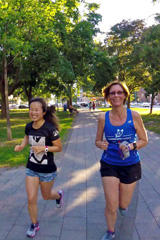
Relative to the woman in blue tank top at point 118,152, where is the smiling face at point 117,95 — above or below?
above

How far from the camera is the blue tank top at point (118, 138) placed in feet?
8.90

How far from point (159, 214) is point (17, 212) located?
2087mm

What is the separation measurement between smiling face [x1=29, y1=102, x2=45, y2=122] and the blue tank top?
0.80 metres

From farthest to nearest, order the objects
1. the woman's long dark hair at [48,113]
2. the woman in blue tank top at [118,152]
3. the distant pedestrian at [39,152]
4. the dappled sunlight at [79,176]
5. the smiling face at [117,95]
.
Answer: the dappled sunlight at [79,176], the woman's long dark hair at [48,113], the distant pedestrian at [39,152], the smiling face at [117,95], the woman in blue tank top at [118,152]

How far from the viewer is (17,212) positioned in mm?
3717

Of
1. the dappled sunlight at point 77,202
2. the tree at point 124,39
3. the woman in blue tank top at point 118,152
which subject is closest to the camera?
the woman in blue tank top at point 118,152

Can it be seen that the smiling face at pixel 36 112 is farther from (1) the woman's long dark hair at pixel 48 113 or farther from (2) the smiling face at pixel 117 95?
(2) the smiling face at pixel 117 95

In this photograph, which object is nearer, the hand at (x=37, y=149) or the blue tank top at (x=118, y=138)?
the blue tank top at (x=118, y=138)

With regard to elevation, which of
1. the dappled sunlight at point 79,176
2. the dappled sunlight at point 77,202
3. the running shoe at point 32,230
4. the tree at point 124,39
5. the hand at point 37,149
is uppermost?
the tree at point 124,39

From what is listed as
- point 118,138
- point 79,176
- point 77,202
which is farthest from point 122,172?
point 79,176

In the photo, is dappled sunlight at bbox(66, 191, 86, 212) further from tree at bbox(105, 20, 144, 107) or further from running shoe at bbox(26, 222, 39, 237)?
tree at bbox(105, 20, 144, 107)

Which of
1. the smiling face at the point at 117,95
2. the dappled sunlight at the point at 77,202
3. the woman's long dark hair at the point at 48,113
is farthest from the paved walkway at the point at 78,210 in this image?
the smiling face at the point at 117,95

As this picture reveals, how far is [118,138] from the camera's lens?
271 centimetres

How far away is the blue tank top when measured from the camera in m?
2.71
